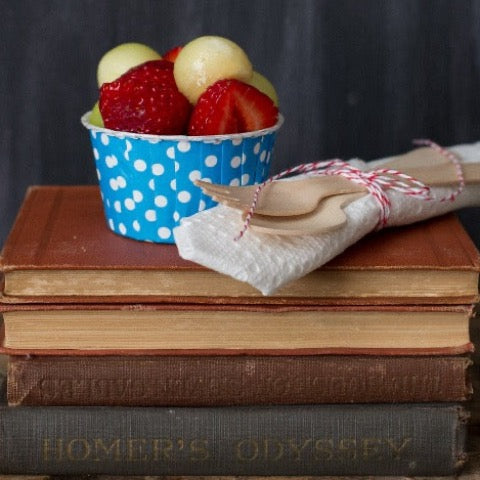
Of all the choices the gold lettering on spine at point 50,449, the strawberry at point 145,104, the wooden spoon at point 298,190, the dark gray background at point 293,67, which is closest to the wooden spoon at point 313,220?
the wooden spoon at point 298,190

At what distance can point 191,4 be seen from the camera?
1221 mm

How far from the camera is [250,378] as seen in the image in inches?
31.1

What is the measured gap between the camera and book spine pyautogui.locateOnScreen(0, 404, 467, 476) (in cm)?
79

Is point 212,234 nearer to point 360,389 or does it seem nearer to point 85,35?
point 360,389

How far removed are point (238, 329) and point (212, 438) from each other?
86 millimetres

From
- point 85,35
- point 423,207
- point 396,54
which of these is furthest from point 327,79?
point 423,207

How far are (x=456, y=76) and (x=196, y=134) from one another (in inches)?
21.2

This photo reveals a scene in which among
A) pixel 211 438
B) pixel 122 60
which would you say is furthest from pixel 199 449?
pixel 122 60

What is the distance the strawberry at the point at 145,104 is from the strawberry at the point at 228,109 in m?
0.02

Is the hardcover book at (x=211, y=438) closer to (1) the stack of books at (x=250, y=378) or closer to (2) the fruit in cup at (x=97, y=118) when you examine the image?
(1) the stack of books at (x=250, y=378)

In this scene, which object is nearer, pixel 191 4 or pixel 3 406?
pixel 3 406

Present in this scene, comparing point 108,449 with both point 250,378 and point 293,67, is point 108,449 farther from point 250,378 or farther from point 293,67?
point 293,67

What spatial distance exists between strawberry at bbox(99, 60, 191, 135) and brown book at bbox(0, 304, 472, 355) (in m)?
0.15

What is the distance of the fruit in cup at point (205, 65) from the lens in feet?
2.71
